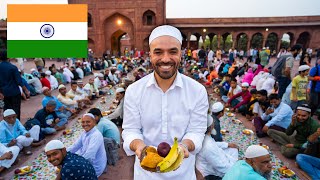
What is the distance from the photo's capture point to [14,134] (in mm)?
3838

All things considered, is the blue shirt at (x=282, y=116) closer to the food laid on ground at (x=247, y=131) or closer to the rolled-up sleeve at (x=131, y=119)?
the food laid on ground at (x=247, y=131)

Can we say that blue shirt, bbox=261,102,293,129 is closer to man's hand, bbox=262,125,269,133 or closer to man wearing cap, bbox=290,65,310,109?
man's hand, bbox=262,125,269,133

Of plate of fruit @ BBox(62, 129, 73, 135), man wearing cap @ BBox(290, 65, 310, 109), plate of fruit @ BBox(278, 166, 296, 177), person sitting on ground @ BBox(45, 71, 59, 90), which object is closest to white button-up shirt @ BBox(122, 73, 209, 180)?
plate of fruit @ BBox(278, 166, 296, 177)

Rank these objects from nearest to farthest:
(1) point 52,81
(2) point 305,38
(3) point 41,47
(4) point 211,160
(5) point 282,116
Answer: (4) point 211,160
(5) point 282,116
(3) point 41,47
(1) point 52,81
(2) point 305,38

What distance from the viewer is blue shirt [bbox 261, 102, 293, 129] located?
4125 mm

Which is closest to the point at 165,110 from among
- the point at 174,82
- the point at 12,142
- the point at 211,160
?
the point at 174,82

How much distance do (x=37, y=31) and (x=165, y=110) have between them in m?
7.62

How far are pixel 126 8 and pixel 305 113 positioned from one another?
20815mm

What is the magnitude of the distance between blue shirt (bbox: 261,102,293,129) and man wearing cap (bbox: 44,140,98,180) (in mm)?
3372

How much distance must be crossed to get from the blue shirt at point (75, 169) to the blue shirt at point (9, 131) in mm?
2080

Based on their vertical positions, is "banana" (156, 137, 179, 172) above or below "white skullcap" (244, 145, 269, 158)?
above

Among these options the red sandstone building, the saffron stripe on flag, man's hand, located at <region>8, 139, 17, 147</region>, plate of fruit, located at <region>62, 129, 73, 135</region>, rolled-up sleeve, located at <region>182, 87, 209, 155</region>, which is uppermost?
the red sandstone building

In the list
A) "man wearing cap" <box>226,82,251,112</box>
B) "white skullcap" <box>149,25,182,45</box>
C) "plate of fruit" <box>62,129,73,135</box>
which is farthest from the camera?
"man wearing cap" <box>226,82,251,112</box>

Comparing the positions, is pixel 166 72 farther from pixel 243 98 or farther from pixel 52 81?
pixel 52 81
